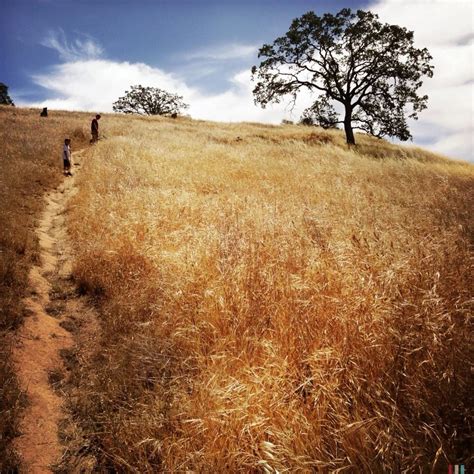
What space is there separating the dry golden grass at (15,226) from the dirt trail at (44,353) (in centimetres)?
11

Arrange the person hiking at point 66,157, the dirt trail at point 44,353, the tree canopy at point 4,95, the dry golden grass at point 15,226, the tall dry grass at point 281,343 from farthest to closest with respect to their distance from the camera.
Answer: the tree canopy at point 4,95, the person hiking at point 66,157, the dry golden grass at point 15,226, the dirt trail at point 44,353, the tall dry grass at point 281,343

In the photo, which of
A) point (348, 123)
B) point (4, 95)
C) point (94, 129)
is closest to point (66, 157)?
point (94, 129)

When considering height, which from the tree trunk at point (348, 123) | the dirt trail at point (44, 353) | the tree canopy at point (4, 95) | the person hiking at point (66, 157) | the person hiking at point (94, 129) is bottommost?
the dirt trail at point (44, 353)

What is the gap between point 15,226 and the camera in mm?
6105

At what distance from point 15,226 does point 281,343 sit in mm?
6259

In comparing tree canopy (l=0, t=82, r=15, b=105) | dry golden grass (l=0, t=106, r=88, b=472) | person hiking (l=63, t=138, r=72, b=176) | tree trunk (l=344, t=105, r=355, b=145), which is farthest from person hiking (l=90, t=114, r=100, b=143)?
tree canopy (l=0, t=82, r=15, b=105)

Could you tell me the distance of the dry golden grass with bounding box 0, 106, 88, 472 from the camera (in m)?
2.50

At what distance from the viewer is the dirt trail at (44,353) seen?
2303 mm

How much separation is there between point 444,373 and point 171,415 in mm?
1899

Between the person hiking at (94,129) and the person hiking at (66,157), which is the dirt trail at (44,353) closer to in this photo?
the person hiking at (66,157)

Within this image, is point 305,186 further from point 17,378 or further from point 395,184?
point 17,378

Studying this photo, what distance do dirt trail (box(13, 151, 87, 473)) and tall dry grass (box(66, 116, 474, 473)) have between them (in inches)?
9.2

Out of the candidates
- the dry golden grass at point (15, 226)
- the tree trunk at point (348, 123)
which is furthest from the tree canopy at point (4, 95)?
the tree trunk at point (348, 123)

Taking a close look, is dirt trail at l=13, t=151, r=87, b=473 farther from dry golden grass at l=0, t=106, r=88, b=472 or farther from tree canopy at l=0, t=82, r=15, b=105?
tree canopy at l=0, t=82, r=15, b=105
